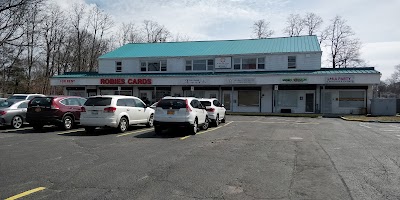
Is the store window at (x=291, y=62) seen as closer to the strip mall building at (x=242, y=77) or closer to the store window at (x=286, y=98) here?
the strip mall building at (x=242, y=77)

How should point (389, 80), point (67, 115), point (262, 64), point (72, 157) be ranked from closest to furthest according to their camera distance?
point (72, 157) < point (67, 115) < point (262, 64) < point (389, 80)

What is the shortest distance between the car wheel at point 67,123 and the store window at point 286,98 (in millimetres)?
22267

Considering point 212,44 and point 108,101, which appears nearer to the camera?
point 108,101

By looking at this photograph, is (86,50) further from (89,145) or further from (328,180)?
(328,180)

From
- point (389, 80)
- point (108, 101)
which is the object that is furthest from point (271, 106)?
point (389, 80)

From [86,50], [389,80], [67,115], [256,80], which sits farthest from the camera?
[389,80]

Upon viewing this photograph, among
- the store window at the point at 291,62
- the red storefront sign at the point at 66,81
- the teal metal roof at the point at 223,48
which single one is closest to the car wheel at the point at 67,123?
the teal metal roof at the point at 223,48

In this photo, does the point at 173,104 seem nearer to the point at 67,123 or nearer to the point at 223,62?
the point at 67,123

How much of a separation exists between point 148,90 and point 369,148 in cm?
2900

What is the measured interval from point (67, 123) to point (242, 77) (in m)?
19.8

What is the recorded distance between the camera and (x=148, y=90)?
1474 inches

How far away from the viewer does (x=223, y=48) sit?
38531mm

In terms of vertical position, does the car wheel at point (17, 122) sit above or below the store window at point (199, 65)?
below

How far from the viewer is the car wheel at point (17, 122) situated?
1681cm
